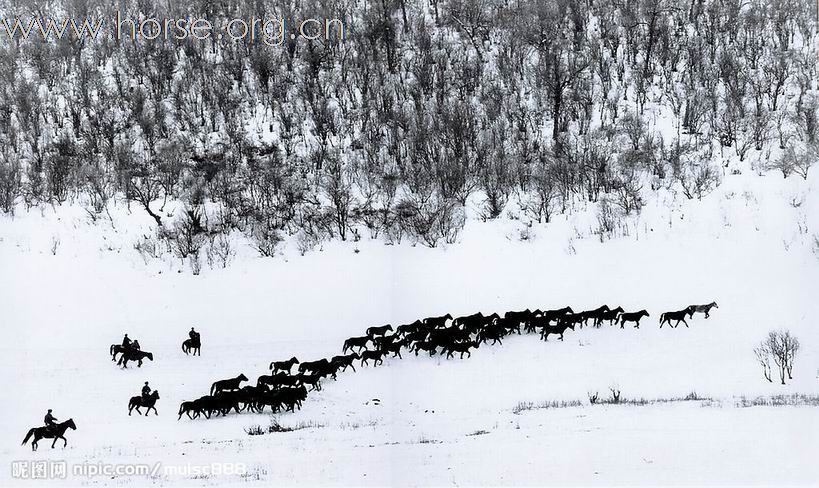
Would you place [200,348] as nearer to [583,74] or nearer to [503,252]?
[503,252]

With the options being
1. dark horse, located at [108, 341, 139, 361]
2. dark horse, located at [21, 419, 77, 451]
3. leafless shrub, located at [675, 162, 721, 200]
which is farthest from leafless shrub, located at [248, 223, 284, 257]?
leafless shrub, located at [675, 162, 721, 200]

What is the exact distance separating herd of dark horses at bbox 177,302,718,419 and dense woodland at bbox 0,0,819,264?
8.53m

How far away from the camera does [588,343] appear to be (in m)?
22.2

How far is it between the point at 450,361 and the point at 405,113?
20702mm

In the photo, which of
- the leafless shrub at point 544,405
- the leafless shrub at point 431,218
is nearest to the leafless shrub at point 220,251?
the leafless shrub at point 431,218

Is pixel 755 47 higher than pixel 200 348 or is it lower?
higher

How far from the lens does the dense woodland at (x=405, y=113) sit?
3284cm

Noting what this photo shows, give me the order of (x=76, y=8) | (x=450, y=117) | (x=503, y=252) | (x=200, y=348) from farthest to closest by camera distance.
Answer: (x=76, y=8) < (x=450, y=117) < (x=503, y=252) < (x=200, y=348)

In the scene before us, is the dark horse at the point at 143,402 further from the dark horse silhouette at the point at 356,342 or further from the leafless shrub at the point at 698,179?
the leafless shrub at the point at 698,179

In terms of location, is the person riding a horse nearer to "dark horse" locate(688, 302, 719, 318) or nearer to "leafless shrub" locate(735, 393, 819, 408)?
"leafless shrub" locate(735, 393, 819, 408)

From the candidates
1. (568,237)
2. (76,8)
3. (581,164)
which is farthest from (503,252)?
(76,8)

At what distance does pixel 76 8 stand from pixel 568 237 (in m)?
37.4

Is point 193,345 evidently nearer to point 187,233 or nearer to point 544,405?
point 187,233

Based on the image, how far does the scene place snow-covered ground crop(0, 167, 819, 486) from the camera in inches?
508
